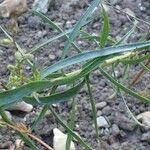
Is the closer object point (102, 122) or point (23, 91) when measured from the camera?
point (23, 91)

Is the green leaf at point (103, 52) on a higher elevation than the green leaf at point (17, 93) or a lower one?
higher

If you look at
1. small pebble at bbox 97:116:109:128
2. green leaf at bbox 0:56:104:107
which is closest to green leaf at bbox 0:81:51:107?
green leaf at bbox 0:56:104:107

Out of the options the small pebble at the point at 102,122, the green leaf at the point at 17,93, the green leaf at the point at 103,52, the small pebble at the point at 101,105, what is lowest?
the green leaf at the point at 17,93

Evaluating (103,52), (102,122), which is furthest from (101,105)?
(103,52)

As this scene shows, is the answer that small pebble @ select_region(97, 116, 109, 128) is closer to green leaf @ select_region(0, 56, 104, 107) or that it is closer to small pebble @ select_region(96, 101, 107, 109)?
small pebble @ select_region(96, 101, 107, 109)

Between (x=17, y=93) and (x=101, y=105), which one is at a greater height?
(x=101, y=105)

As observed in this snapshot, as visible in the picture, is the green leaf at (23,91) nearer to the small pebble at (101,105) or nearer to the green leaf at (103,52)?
the green leaf at (103,52)

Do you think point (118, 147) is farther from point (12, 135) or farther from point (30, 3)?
point (30, 3)

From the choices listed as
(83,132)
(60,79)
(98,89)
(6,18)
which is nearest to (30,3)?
(6,18)

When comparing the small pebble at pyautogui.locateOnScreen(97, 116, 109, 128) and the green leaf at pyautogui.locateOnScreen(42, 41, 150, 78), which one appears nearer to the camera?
the green leaf at pyautogui.locateOnScreen(42, 41, 150, 78)

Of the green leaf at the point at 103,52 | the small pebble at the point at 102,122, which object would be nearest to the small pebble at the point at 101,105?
the small pebble at the point at 102,122

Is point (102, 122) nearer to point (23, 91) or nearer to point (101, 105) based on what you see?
point (101, 105)
